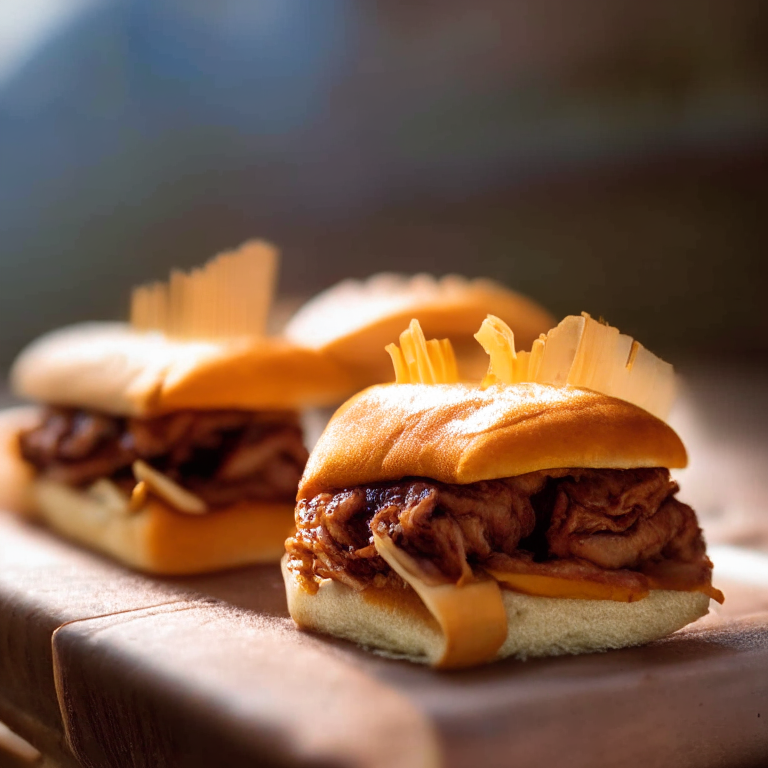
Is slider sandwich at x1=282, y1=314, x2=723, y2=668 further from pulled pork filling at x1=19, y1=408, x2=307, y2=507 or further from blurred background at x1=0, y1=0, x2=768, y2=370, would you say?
blurred background at x1=0, y1=0, x2=768, y2=370

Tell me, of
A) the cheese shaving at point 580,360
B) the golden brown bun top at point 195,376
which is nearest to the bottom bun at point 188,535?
the golden brown bun top at point 195,376

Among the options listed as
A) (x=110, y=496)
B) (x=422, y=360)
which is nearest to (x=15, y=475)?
(x=110, y=496)

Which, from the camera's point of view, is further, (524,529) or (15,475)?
(15,475)

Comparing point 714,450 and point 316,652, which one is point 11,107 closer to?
point 714,450

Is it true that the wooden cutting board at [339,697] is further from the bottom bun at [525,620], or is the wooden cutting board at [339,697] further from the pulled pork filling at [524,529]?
the pulled pork filling at [524,529]

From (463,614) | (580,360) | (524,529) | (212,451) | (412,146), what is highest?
(412,146)

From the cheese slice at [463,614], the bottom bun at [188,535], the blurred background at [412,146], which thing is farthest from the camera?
the blurred background at [412,146]

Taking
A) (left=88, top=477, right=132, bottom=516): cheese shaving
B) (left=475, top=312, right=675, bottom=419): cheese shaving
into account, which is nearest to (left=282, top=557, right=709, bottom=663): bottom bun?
(left=475, top=312, right=675, bottom=419): cheese shaving

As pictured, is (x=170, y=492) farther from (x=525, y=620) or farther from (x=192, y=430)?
(x=525, y=620)
